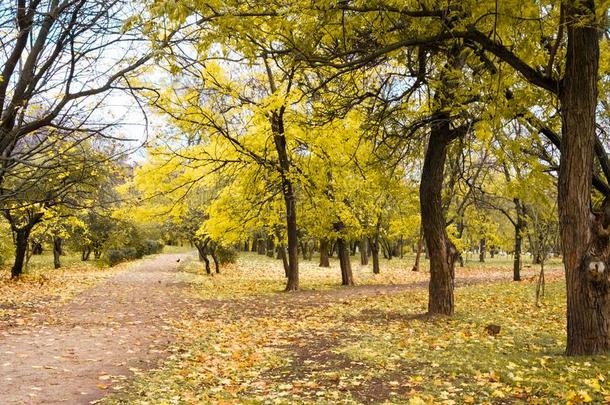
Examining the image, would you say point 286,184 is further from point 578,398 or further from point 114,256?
point 114,256

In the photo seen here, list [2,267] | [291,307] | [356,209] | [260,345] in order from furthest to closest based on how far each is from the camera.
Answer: [2,267] → [356,209] → [291,307] → [260,345]

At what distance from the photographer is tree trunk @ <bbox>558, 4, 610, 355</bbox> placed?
19.7 feet

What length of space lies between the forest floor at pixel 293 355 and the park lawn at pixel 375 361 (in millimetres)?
22

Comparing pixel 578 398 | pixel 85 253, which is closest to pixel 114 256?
pixel 85 253

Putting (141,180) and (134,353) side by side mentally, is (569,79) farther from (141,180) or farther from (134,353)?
(141,180)

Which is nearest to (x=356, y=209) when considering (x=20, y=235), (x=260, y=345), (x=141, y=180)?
(x=141, y=180)

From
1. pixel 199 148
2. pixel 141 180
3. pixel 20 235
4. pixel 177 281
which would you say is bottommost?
pixel 177 281

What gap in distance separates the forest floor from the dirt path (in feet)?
0.07

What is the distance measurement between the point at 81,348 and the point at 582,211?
763cm

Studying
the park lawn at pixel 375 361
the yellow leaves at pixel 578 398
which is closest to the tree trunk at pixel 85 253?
the park lawn at pixel 375 361

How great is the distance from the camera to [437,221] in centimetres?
1033

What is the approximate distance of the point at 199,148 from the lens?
1605 centimetres

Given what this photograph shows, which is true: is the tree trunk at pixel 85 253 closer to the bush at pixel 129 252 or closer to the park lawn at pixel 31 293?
the bush at pixel 129 252

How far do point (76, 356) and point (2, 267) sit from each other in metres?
23.5
